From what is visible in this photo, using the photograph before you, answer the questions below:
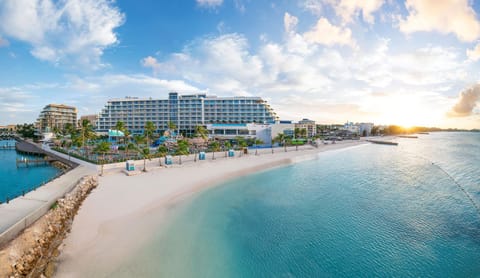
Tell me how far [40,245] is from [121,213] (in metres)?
4.76

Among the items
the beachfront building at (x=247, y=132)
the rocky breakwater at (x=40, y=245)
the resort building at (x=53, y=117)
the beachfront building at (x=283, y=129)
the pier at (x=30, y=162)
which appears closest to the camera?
the rocky breakwater at (x=40, y=245)

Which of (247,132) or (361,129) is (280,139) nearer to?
(247,132)

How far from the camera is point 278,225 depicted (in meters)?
15.7

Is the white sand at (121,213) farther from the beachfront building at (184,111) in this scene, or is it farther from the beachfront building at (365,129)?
the beachfront building at (365,129)

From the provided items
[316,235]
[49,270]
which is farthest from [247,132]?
[49,270]

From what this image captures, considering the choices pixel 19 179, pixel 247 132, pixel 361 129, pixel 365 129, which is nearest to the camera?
pixel 19 179

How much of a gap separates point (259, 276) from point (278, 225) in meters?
5.57

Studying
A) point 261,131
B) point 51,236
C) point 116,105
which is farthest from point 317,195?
point 116,105

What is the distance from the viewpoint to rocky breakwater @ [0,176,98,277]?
31.6 ft

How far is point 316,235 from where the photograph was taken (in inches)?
568

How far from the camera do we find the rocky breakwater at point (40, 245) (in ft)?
31.6

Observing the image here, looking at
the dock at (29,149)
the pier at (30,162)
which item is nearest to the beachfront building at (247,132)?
the pier at (30,162)

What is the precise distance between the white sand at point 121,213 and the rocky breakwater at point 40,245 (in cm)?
50

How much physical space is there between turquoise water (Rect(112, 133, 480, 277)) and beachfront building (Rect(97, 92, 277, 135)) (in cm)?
6866
